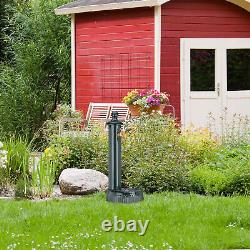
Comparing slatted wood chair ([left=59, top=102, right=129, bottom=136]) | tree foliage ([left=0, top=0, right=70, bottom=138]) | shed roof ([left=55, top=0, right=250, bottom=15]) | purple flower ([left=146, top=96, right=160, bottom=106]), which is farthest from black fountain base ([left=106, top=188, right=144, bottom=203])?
tree foliage ([left=0, top=0, right=70, bottom=138])

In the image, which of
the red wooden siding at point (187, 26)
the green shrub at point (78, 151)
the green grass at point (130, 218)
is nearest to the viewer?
the green grass at point (130, 218)

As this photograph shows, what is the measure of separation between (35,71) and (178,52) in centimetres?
421

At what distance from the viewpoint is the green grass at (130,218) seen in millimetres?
6984

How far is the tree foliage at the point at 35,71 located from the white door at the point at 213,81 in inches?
143

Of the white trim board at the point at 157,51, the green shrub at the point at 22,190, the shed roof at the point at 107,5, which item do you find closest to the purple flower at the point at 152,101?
the white trim board at the point at 157,51

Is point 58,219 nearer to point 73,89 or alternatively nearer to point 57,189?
point 57,189

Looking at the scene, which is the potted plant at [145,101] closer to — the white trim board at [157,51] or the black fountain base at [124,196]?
the white trim board at [157,51]

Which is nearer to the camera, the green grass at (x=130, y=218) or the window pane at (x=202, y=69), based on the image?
the green grass at (x=130, y=218)

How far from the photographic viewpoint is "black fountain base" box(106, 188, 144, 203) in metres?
8.77

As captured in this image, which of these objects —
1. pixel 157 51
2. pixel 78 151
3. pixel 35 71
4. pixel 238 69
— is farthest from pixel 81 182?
pixel 35 71

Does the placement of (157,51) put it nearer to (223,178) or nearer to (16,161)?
(16,161)

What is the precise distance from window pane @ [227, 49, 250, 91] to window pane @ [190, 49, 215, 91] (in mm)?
378

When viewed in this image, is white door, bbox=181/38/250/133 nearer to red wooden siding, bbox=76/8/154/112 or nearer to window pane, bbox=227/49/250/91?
window pane, bbox=227/49/250/91

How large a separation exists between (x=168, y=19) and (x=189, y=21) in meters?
0.49
